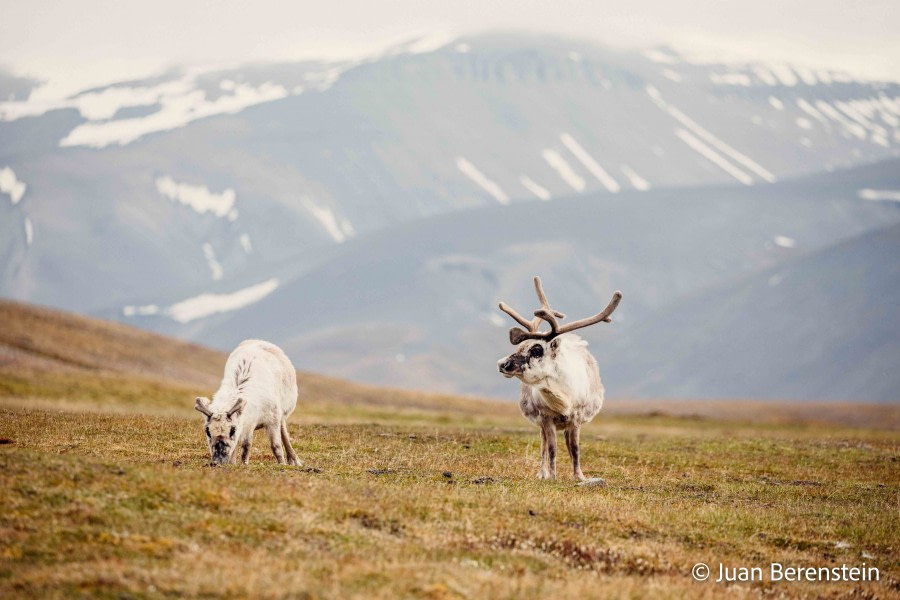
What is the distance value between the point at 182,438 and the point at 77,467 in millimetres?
9866

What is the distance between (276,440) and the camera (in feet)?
88.4

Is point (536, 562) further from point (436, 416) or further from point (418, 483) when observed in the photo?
point (436, 416)

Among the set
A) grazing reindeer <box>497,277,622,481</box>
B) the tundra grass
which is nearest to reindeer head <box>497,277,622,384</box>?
grazing reindeer <box>497,277,622,481</box>

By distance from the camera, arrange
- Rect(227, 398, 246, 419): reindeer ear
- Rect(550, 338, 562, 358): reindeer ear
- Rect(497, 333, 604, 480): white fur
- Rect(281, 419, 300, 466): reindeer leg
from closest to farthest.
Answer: Rect(227, 398, 246, 419): reindeer ear < Rect(497, 333, 604, 480): white fur < Rect(550, 338, 562, 358): reindeer ear < Rect(281, 419, 300, 466): reindeer leg

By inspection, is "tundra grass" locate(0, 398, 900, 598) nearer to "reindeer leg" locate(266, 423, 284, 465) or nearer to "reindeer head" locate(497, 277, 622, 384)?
"reindeer leg" locate(266, 423, 284, 465)

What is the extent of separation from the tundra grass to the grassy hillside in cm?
5

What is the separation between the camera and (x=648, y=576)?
786 inches

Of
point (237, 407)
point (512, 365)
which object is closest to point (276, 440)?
point (237, 407)

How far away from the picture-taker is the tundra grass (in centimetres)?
1744

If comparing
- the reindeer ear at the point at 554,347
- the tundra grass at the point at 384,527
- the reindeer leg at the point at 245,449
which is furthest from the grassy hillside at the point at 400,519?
the reindeer ear at the point at 554,347

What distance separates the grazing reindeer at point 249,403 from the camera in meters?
25.1

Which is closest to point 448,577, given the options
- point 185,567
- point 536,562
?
point 536,562

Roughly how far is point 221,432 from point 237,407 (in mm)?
576

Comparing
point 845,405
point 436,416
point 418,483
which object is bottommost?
point 418,483
